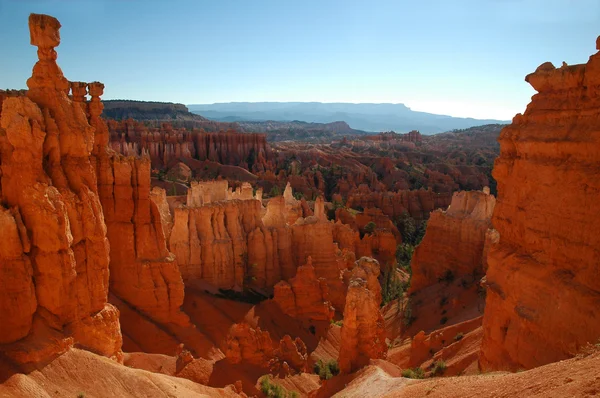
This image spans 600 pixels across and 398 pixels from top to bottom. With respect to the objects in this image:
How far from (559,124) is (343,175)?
6795cm

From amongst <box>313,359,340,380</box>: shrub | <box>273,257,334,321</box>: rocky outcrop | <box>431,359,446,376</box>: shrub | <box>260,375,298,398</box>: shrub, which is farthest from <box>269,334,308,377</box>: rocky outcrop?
<box>431,359,446,376</box>: shrub

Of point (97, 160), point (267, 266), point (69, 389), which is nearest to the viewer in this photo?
point (69, 389)

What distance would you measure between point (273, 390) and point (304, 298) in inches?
354

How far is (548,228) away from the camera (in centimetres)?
1091

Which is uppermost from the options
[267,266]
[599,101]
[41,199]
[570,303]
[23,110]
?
[599,101]

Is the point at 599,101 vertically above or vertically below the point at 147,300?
above

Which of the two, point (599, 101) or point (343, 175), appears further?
point (343, 175)

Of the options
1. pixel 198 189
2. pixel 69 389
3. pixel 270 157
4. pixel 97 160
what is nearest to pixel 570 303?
pixel 69 389

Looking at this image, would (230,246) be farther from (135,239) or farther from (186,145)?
(186,145)

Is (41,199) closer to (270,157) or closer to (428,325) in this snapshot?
(428,325)

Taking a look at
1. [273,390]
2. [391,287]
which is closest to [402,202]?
[391,287]

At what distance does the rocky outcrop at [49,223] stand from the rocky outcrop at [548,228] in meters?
10.3

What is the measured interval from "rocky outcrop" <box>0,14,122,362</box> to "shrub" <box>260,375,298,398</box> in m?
5.29

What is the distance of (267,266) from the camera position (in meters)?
27.0
